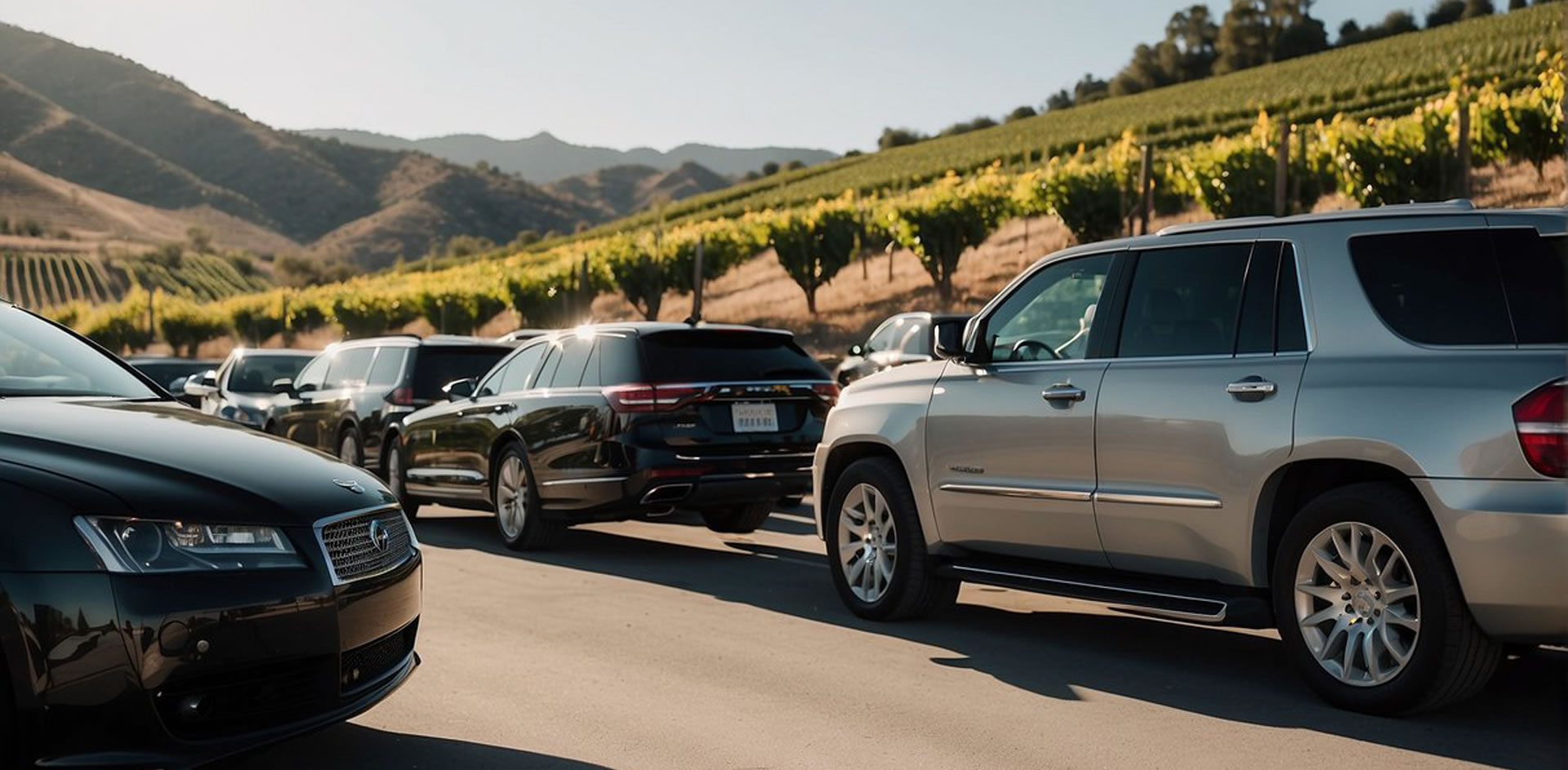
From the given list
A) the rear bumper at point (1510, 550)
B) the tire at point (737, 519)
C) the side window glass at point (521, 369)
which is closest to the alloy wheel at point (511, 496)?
the side window glass at point (521, 369)

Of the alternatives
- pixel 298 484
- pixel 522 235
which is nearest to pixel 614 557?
pixel 298 484

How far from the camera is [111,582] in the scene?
399 centimetres

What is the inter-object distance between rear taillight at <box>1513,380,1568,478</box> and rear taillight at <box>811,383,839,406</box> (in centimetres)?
598

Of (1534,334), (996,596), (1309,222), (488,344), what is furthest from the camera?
(488,344)

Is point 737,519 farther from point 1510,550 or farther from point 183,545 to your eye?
point 183,545

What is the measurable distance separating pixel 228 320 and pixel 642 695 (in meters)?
72.8

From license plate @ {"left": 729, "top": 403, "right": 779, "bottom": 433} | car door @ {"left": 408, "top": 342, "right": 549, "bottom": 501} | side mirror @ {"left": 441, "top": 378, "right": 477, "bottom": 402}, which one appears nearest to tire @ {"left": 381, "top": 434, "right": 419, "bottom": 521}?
car door @ {"left": 408, "top": 342, "right": 549, "bottom": 501}

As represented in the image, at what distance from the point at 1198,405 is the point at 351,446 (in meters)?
11.0

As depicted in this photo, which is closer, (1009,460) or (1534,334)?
(1534,334)

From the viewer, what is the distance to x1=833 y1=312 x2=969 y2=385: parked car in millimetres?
19786

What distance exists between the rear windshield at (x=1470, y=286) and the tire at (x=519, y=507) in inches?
262

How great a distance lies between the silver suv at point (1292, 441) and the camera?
5102 millimetres

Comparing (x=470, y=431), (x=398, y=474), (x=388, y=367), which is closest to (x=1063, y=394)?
(x=470, y=431)

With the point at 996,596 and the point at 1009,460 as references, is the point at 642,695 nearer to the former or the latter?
the point at 1009,460
